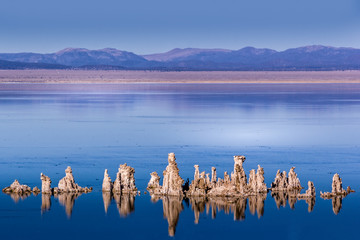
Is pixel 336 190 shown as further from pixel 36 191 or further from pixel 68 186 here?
pixel 36 191

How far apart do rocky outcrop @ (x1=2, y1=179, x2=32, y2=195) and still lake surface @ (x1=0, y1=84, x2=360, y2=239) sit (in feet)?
1.59

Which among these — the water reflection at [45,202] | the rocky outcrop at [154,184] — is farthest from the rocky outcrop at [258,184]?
the water reflection at [45,202]

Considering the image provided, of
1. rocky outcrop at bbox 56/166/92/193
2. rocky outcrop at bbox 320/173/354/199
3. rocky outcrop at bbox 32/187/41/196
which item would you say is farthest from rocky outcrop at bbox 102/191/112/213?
rocky outcrop at bbox 320/173/354/199

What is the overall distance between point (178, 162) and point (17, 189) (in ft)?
25.3

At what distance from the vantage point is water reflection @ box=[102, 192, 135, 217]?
21906 millimetres

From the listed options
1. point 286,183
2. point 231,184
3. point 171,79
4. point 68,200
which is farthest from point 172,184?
point 171,79

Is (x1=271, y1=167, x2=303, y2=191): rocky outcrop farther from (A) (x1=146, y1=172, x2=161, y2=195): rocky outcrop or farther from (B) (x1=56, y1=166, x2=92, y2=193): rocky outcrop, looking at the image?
(B) (x1=56, y1=166, x2=92, y2=193): rocky outcrop

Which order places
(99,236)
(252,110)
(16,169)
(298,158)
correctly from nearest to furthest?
(99,236) < (16,169) < (298,158) < (252,110)

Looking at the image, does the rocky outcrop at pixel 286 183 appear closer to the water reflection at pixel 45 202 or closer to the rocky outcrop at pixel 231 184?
the rocky outcrop at pixel 231 184

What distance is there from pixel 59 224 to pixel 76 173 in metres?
6.03

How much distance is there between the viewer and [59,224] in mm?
20812

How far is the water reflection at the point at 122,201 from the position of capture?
21.9 metres

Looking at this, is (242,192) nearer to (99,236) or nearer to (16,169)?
(99,236)

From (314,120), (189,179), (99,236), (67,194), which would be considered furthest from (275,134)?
(99,236)
